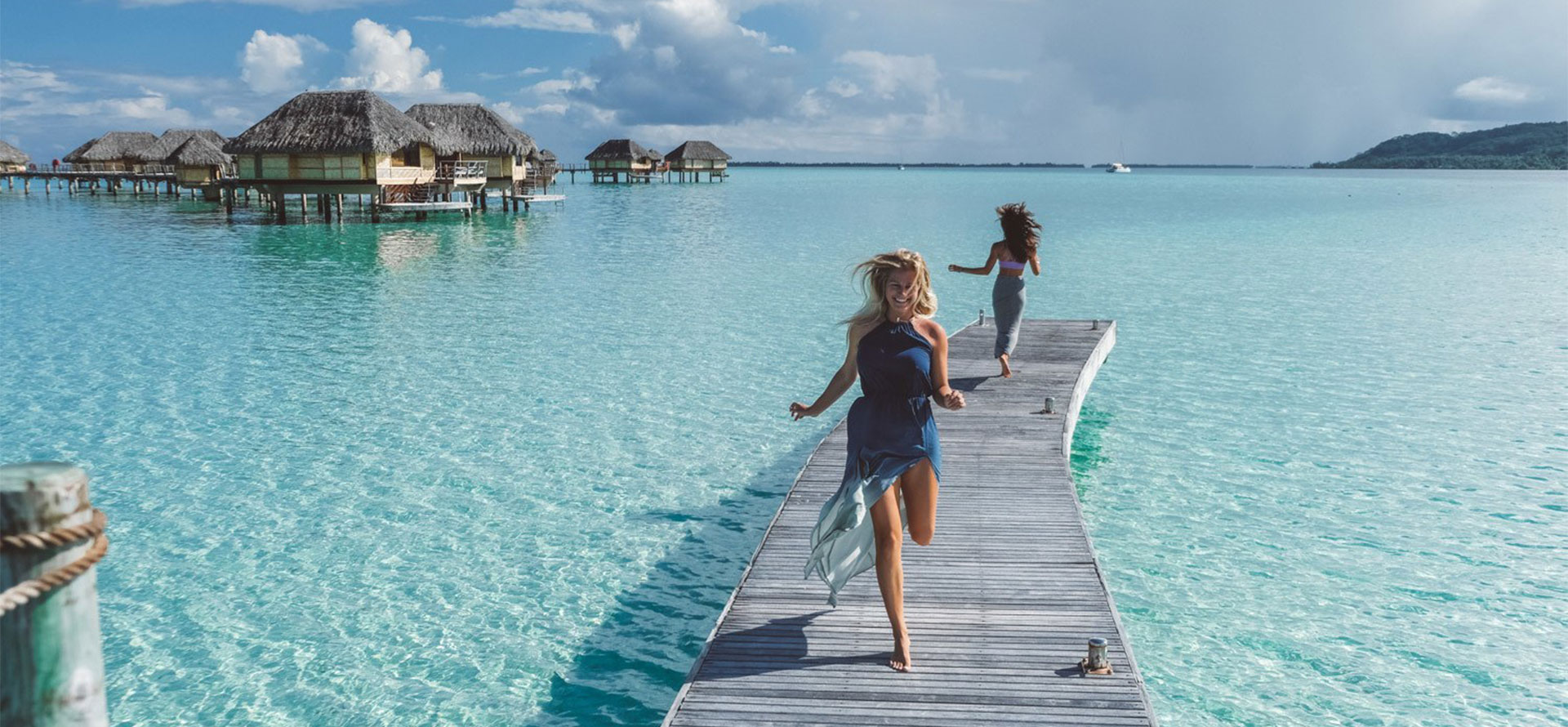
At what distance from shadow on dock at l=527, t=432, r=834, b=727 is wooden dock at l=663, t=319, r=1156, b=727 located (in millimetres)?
173

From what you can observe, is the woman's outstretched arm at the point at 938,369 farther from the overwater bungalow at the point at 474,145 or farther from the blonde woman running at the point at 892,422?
the overwater bungalow at the point at 474,145

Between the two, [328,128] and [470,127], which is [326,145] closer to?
[328,128]

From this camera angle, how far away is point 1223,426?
11.6 m

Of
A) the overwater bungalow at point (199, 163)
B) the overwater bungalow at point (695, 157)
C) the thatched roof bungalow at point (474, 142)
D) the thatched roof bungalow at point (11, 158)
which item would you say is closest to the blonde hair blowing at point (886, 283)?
the thatched roof bungalow at point (474, 142)

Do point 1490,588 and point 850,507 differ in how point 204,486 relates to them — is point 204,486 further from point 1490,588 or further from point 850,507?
point 1490,588

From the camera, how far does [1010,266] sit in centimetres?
1011

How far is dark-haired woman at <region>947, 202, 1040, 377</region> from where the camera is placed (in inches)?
378

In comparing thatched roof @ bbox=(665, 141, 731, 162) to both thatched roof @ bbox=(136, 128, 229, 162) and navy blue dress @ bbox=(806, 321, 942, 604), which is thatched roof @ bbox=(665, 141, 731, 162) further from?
navy blue dress @ bbox=(806, 321, 942, 604)

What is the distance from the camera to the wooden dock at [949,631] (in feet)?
14.4

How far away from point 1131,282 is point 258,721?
74.1 feet

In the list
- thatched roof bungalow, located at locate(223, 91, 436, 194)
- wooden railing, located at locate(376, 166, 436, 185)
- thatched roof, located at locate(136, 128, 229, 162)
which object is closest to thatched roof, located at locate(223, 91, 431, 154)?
thatched roof bungalow, located at locate(223, 91, 436, 194)

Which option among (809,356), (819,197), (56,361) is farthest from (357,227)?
(819,197)

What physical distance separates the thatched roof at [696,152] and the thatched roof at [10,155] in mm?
47682

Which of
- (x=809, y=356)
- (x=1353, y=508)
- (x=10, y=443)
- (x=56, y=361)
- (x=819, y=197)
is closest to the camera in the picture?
(x=1353, y=508)
